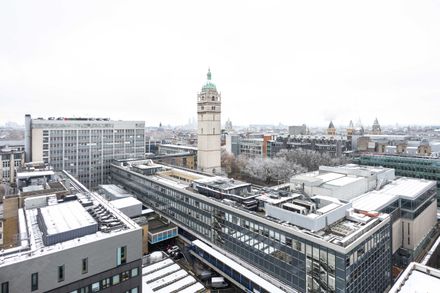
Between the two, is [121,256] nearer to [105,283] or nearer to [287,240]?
[105,283]

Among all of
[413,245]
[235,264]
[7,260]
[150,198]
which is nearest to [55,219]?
[7,260]

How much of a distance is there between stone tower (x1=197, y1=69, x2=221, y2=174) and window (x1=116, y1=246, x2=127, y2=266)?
162 feet

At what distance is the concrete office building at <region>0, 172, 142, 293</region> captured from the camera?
17781 mm

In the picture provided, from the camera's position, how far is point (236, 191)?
37719 mm

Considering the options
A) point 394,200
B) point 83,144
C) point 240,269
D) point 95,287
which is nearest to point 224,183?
point 240,269

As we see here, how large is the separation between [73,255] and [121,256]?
363 centimetres

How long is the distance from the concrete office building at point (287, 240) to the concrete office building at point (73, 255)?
527 inches

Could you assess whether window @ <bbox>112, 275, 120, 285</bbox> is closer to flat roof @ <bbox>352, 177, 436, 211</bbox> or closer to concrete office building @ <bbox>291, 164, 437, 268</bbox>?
concrete office building @ <bbox>291, 164, 437, 268</bbox>

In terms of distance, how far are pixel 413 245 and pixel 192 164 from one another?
67125mm

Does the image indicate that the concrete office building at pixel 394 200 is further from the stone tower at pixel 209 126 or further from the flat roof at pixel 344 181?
the stone tower at pixel 209 126

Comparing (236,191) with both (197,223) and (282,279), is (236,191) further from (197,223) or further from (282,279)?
(282,279)

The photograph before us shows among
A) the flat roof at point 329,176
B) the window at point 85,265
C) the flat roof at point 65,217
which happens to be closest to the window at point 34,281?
the window at point 85,265

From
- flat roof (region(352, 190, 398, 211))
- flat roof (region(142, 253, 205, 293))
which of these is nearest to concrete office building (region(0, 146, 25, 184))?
flat roof (region(142, 253, 205, 293))

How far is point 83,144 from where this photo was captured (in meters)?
74.8
